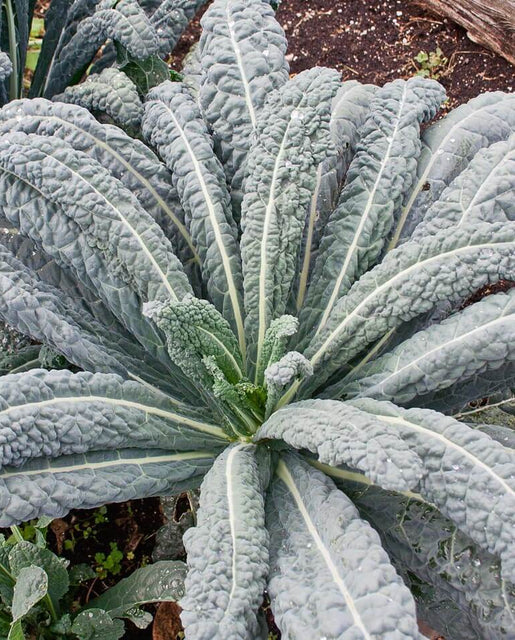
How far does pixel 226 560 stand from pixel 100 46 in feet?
6.26

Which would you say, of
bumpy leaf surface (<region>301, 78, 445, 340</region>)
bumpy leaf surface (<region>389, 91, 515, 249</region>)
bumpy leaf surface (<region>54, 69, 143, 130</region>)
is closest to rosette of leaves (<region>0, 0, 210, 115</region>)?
bumpy leaf surface (<region>54, 69, 143, 130</region>)

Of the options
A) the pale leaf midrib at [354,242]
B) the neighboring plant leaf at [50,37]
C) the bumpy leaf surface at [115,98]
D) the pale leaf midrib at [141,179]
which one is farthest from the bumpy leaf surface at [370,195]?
the neighboring plant leaf at [50,37]

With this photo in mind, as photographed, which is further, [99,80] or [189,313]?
[99,80]

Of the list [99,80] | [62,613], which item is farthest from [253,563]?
[99,80]

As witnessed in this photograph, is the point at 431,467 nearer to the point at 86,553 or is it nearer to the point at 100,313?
the point at 100,313

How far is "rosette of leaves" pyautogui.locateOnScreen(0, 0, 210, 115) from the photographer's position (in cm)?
196

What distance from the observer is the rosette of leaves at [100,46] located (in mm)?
1963

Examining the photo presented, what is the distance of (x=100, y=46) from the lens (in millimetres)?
2406

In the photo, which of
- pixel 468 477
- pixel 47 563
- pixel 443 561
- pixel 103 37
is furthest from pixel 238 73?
pixel 47 563

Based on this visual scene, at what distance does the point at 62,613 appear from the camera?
191 centimetres

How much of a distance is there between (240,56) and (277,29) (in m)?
0.14

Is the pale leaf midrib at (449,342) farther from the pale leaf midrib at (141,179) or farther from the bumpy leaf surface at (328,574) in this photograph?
the pale leaf midrib at (141,179)

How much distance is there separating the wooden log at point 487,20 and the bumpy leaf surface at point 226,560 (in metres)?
2.32

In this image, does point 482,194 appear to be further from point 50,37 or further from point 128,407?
point 50,37
